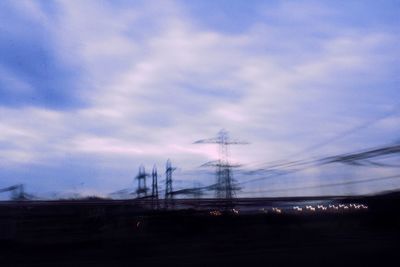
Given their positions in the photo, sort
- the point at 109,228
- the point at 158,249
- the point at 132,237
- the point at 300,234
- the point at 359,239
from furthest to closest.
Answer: the point at 109,228
the point at 300,234
the point at 132,237
the point at 359,239
the point at 158,249

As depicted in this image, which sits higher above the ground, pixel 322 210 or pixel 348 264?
pixel 322 210

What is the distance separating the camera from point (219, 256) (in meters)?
9.35

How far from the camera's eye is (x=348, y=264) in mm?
9234

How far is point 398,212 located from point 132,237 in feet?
23.3

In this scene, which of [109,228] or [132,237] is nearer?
[132,237]

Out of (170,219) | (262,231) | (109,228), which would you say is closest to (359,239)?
(262,231)

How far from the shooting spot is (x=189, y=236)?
39.7ft

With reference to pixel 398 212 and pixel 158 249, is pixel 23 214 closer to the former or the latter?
pixel 158 249

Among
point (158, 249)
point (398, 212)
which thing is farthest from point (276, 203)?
point (158, 249)

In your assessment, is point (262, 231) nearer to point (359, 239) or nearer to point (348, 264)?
point (359, 239)

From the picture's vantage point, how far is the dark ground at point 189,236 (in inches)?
361

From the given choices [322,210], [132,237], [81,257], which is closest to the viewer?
[81,257]

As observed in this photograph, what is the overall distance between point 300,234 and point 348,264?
10.4ft

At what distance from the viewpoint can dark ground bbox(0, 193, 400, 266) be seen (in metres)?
9.18
